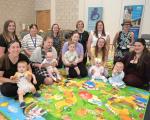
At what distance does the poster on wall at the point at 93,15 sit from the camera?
23.2 ft

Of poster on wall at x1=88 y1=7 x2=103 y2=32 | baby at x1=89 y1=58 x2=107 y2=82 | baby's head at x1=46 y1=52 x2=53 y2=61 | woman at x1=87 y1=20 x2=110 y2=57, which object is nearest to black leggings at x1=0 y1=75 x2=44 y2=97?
baby's head at x1=46 y1=52 x2=53 y2=61

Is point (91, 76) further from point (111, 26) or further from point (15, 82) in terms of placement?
point (111, 26)

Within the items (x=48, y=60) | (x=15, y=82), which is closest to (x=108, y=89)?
(x=48, y=60)

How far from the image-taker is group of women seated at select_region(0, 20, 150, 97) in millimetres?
2717

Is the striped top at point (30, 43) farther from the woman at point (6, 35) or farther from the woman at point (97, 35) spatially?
the woman at point (97, 35)

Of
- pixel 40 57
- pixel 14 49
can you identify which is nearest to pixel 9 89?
pixel 14 49

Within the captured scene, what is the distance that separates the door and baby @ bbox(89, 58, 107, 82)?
6062 mm

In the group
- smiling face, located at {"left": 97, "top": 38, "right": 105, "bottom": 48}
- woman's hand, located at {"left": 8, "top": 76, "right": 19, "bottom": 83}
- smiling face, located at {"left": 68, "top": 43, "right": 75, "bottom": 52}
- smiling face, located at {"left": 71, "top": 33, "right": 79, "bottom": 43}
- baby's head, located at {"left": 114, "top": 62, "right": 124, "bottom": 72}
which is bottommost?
woman's hand, located at {"left": 8, "top": 76, "right": 19, "bottom": 83}

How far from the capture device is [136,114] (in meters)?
2.33

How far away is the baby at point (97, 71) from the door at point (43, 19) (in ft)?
19.9

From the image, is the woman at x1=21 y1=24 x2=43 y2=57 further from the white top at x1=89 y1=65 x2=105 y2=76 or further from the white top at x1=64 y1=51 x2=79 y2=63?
the white top at x1=89 y1=65 x2=105 y2=76

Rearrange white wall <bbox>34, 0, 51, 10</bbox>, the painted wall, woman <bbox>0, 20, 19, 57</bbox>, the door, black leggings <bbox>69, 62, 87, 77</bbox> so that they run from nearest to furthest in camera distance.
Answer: woman <bbox>0, 20, 19, 57</bbox>, black leggings <bbox>69, 62, 87, 77</bbox>, the painted wall, white wall <bbox>34, 0, 51, 10</bbox>, the door

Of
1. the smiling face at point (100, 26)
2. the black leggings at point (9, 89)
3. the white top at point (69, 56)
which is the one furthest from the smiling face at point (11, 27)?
the smiling face at point (100, 26)

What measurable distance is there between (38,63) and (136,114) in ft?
5.96
